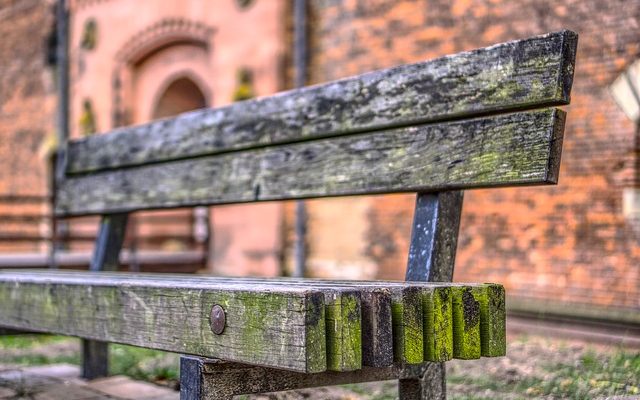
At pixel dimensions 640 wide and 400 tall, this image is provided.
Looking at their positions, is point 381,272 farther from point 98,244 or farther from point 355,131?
point 355,131

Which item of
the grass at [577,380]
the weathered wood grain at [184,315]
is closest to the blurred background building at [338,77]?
the grass at [577,380]

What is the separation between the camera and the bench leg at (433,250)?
241 cm

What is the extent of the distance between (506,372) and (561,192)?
305cm

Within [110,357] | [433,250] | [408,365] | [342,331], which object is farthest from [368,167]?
[110,357]

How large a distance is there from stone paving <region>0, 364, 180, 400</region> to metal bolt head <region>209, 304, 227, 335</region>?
134cm

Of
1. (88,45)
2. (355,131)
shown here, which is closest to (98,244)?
(355,131)

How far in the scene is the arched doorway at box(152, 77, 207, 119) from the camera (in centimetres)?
1171

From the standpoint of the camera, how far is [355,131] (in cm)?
277

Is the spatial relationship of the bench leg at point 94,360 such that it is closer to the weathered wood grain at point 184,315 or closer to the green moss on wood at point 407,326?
the weathered wood grain at point 184,315

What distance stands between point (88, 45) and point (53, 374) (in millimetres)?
9056

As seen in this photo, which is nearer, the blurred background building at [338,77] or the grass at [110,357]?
the grass at [110,357]

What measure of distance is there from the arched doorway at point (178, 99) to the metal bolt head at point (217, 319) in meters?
9.72

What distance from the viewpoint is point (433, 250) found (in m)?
2.47

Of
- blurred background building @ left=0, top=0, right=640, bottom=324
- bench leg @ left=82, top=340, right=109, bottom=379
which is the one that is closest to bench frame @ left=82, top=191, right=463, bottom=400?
bench leg @ left=82, top=340, right=109, bottom=379
